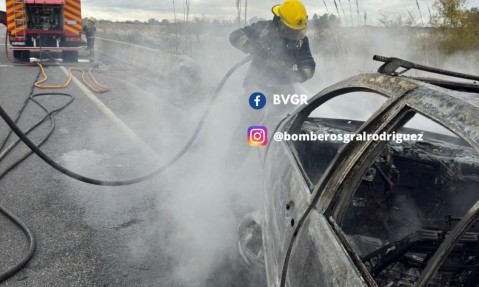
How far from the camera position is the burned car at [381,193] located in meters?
1.46

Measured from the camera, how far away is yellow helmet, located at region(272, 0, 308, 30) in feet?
14.4

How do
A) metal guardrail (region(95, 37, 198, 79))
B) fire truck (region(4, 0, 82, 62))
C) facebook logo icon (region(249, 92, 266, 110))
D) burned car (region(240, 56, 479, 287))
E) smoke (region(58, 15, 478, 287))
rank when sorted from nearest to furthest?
1. burned car (region(240, 56, 479, 287))
2. smoke (region(58, 15, 478, 287))
3. facebook logo icon (region(249, 92, 266, 110))
4. metal guardrail (region(95, 37, 198, 79))
5. fire truck (region(4, 0, 82, 62))

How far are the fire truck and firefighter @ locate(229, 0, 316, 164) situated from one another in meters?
13.2

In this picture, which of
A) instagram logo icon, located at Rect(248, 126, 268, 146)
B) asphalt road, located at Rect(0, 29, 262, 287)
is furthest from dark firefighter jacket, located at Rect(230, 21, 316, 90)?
asphalt road, located at Rect(0, 29, 262, 287)

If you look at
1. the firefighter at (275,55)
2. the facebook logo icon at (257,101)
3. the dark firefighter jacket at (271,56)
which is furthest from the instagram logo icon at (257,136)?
the dark firefighter jacket at (271,56)

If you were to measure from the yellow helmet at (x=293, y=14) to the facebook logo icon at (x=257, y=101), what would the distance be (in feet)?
2.58

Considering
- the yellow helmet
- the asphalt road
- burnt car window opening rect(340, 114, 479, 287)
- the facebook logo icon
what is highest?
the yellow helmet

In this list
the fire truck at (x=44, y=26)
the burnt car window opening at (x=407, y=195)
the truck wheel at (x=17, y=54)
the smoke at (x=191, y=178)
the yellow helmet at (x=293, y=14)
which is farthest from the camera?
the truck wheel at (x=17, y=54)

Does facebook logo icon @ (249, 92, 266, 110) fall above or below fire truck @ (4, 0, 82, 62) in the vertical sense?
below

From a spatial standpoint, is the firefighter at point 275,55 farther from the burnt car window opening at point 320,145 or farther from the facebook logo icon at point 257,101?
the burnt car window opening at point 320,145

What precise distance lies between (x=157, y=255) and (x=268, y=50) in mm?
2449

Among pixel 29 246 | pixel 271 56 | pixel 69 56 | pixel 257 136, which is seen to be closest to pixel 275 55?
pixel 271 56

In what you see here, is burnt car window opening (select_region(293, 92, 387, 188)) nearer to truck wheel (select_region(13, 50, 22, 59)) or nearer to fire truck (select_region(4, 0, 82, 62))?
fire truck (select_region(4, 0, 82, 62))

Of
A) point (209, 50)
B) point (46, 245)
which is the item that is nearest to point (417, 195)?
point (46, 245)
